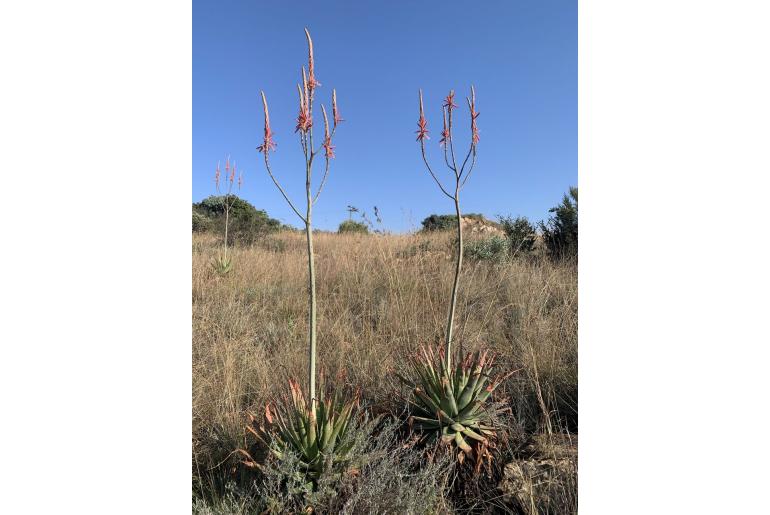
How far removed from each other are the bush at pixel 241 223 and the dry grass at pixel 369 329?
3.34 m

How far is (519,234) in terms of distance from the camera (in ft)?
17.0

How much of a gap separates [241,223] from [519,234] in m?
6.10

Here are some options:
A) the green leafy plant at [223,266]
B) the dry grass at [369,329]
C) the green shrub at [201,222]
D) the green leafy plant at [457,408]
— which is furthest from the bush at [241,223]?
the green leafy plant at [457,408]

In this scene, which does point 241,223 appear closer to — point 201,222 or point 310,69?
point 201,222

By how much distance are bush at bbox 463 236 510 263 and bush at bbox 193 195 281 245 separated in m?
4.72

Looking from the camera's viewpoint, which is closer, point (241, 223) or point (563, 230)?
point (563, 230)

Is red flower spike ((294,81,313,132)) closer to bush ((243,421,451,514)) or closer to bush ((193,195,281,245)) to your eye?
bush ((243,421,451,514))

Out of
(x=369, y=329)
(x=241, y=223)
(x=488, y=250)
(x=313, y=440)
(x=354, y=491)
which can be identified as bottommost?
(x=354, y=491)

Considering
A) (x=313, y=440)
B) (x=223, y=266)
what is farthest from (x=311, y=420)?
(x=223, y=266)

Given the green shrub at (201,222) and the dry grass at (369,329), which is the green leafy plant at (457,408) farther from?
the green shrub at (201,222)

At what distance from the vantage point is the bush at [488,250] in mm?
4590

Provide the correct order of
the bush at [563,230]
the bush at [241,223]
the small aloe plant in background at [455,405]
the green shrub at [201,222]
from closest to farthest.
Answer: the small aloe plant in background at [455,405], the bush at [563,230], the bush at [241,223], the green shrub at [201,222]
